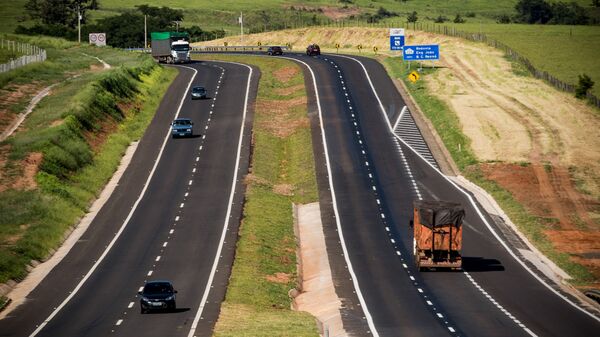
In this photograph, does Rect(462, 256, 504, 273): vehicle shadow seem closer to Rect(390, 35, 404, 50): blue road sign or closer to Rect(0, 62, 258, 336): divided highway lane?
Rect(0, 62, 258, 336): divided highway lane

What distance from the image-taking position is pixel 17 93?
11538 centimetres

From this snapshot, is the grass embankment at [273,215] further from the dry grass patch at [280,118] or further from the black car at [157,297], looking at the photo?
the black car at [157,297]

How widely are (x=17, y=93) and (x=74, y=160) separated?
1276 inches

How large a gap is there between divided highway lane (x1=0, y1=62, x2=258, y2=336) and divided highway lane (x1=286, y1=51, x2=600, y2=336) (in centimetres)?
770

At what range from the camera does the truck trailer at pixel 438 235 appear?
57.5 m

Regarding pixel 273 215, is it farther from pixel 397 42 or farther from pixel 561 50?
pixel 561 50

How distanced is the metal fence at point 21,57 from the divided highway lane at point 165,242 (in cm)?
2582

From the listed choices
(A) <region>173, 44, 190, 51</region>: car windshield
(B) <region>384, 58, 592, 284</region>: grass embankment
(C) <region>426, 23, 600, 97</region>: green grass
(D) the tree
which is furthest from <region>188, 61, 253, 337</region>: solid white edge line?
(C) <region>426, 23, 600, 97</region>: green grass

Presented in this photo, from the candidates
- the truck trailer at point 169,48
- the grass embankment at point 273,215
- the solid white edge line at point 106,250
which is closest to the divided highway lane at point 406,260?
the grass embankment at point 273,215

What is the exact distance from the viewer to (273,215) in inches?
2982

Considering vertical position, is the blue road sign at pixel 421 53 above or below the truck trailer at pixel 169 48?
above

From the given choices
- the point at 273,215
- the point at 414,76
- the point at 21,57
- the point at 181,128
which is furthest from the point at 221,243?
the point at 21,57

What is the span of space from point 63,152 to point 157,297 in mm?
40238

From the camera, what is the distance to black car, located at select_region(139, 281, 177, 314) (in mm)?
47938
